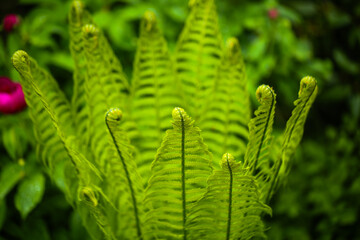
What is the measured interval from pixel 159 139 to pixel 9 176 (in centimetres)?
39

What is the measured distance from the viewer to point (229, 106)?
0.90 metres

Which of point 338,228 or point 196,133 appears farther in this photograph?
point 338,228

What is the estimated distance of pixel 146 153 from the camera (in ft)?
3.07

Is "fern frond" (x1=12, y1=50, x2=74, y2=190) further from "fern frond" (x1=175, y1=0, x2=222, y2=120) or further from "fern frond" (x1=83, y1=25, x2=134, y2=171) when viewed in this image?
"fern frond" (x1=175, y1=0, x2=222, y2=120)

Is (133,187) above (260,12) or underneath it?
underneath

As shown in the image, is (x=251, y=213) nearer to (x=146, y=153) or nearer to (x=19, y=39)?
(x=146, y=153)

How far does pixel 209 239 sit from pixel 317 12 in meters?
1.54

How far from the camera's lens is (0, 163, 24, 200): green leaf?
3.13 ft

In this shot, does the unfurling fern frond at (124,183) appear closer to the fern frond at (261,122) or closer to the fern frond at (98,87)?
the fern frond at (98,87)

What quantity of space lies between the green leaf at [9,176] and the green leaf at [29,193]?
0.07ft

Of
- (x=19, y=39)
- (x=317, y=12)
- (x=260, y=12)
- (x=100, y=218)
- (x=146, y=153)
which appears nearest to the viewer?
(x=100, y=218)

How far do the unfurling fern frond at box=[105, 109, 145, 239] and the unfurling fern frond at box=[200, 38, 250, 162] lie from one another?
247mm

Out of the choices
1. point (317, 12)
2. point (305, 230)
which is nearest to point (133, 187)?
point (305, 230)

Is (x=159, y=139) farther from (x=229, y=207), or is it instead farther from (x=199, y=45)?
(x=229, y=207)
